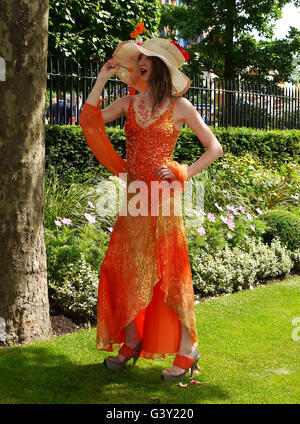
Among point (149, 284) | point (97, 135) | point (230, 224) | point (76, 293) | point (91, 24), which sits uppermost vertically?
point (91, 24)

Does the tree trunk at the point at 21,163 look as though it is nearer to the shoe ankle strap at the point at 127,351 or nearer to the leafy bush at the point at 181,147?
the shoe ankle strap at the point at 127,351

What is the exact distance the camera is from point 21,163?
4.00 metres

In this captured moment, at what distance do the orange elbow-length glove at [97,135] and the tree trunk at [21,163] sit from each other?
60 centimetres

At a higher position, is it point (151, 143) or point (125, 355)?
point (151, 143)

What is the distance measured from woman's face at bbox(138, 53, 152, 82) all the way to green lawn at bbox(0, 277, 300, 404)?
1.88 m

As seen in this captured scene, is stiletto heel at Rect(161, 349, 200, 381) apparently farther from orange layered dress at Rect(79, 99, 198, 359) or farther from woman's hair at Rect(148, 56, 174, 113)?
woman's hair at Rect(148, 56, 174, 113)

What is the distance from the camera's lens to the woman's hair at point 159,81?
11.5 feet

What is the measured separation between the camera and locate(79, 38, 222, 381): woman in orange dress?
350 centimetres

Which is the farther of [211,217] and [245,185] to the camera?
[245,185]

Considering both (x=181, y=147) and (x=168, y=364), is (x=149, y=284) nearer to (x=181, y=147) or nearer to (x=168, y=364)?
(x=168, y=364)

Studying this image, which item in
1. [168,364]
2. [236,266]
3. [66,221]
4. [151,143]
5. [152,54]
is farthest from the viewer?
[236,266]

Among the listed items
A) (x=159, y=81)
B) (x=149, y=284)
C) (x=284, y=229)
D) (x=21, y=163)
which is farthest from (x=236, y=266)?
(x=159, y=81)

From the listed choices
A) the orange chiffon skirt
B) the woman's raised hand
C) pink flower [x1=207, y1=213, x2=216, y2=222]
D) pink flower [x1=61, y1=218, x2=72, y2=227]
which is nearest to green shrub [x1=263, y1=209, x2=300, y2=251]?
pink flower [x1=207, y1=213, x2=216, y2=222]

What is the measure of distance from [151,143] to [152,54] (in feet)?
1.72
